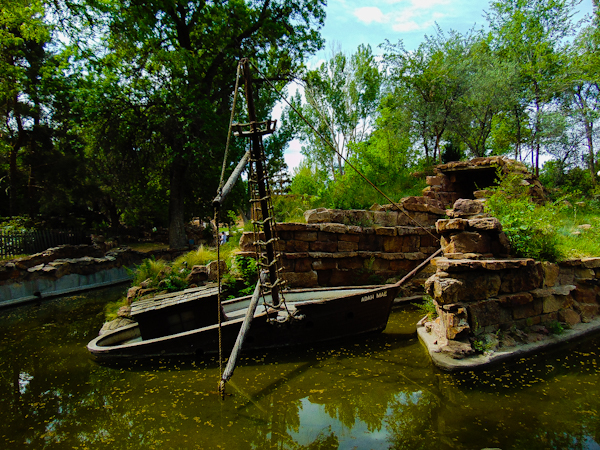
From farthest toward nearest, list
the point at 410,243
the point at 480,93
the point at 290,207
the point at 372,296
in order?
the point at 480,93 → the point at 290,207 → the point at 410,243 → the point at 372,296

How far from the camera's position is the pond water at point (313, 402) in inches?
143

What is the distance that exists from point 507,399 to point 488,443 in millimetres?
1048

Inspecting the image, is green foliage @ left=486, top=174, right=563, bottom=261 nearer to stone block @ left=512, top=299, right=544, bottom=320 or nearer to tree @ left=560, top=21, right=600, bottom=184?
stone block @ left=512, top=299, right=544, bottom=320

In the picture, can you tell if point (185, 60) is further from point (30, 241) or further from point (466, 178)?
point (466, 178)

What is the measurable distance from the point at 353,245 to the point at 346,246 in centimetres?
25

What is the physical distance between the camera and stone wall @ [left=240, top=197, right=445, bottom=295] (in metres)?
9.66

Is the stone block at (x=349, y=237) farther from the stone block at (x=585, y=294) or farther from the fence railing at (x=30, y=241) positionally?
the fence railing at (x=30, y=241)

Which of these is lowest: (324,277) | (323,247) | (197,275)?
(324,277)

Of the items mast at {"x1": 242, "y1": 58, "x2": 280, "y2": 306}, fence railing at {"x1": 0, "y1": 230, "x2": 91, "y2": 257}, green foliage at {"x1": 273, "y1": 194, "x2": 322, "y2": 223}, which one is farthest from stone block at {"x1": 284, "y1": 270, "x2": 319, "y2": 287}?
fence railing at {"x1": 0, "y1": 230, "x2": 91, "y2": 257}

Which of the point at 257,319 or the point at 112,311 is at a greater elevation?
the point at 257,319

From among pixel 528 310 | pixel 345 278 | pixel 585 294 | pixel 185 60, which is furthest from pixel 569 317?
pixel 185 60

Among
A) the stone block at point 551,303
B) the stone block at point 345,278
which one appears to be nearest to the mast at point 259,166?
the stone block at point 345,278

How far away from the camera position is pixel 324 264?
1002 centimetres

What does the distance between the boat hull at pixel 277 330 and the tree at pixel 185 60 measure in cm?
1009
